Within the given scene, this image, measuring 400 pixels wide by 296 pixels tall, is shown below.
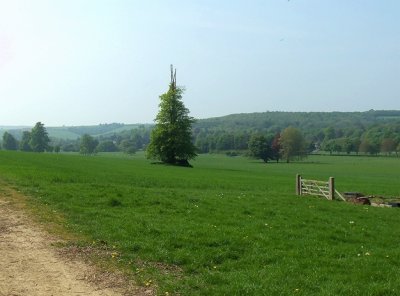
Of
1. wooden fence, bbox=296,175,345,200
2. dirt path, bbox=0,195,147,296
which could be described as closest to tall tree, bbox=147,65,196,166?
wooden fence, bbox=296,175,345,200

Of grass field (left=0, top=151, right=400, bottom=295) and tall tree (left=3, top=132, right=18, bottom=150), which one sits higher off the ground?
tall tree (left=3, top=132, right=18, bottom=150)

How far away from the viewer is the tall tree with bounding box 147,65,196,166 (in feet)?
261

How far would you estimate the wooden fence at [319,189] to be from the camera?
93.0ft

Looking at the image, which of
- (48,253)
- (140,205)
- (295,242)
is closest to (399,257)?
(295,242)

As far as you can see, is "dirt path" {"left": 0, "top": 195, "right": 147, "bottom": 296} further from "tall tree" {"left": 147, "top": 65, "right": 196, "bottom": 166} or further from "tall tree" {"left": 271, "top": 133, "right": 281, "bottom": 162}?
"tall tree" {"left": 271, "top": 133, "right": 281, "bottom": 162}

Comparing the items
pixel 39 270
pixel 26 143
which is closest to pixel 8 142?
pixel 26 143

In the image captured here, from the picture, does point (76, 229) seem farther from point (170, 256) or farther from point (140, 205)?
point (140, 205)

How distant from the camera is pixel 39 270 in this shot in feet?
32.0

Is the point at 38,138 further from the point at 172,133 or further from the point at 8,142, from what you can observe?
the point at 172,133

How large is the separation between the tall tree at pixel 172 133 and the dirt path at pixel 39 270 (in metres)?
66.2

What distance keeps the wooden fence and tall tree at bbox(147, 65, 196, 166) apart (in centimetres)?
4847

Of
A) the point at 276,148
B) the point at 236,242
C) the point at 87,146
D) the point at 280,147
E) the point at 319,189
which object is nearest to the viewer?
the point at 236,242

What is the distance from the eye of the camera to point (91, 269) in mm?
9906

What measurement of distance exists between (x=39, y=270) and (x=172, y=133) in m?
70.0
